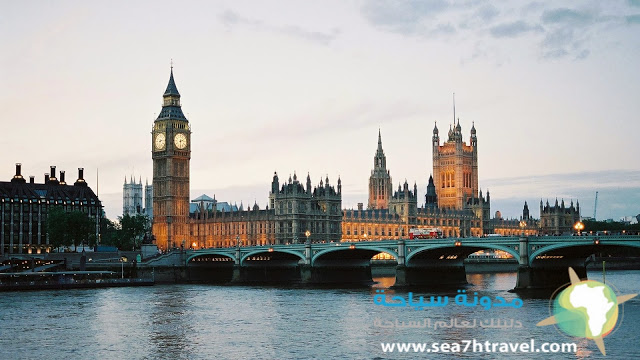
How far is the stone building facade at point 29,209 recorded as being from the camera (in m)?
157

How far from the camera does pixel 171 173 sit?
173000 mm

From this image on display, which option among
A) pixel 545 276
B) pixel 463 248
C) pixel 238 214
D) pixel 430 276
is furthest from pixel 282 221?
pixel 545 276

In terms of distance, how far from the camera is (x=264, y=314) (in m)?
71.5

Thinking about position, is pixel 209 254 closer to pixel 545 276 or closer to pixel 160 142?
pixel 160 142

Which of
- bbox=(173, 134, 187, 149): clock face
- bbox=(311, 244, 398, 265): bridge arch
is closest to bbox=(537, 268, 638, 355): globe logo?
bbox=(311, 244, 398, 265): bridge arch

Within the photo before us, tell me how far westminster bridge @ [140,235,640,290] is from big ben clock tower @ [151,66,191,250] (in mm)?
38823

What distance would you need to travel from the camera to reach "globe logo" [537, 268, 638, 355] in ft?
187

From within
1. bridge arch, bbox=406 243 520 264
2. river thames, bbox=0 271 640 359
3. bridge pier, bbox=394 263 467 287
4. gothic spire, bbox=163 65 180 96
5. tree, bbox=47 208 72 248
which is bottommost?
river thames, bbox=0 271 640 359

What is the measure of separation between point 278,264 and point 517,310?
6118 centimetres

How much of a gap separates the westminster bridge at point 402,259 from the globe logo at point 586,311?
4206 millimetres

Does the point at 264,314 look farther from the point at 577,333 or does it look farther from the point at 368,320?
the point at 577,333

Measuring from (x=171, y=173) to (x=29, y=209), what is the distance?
86.1 feet

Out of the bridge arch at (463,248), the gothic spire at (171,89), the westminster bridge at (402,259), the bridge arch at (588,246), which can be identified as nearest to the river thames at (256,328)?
the bridge arch at (588,246)

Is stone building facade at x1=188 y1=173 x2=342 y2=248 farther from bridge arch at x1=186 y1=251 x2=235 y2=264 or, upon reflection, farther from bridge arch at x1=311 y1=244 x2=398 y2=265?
bridge arch at x1=311 y1=244 x2=398 y2=265
